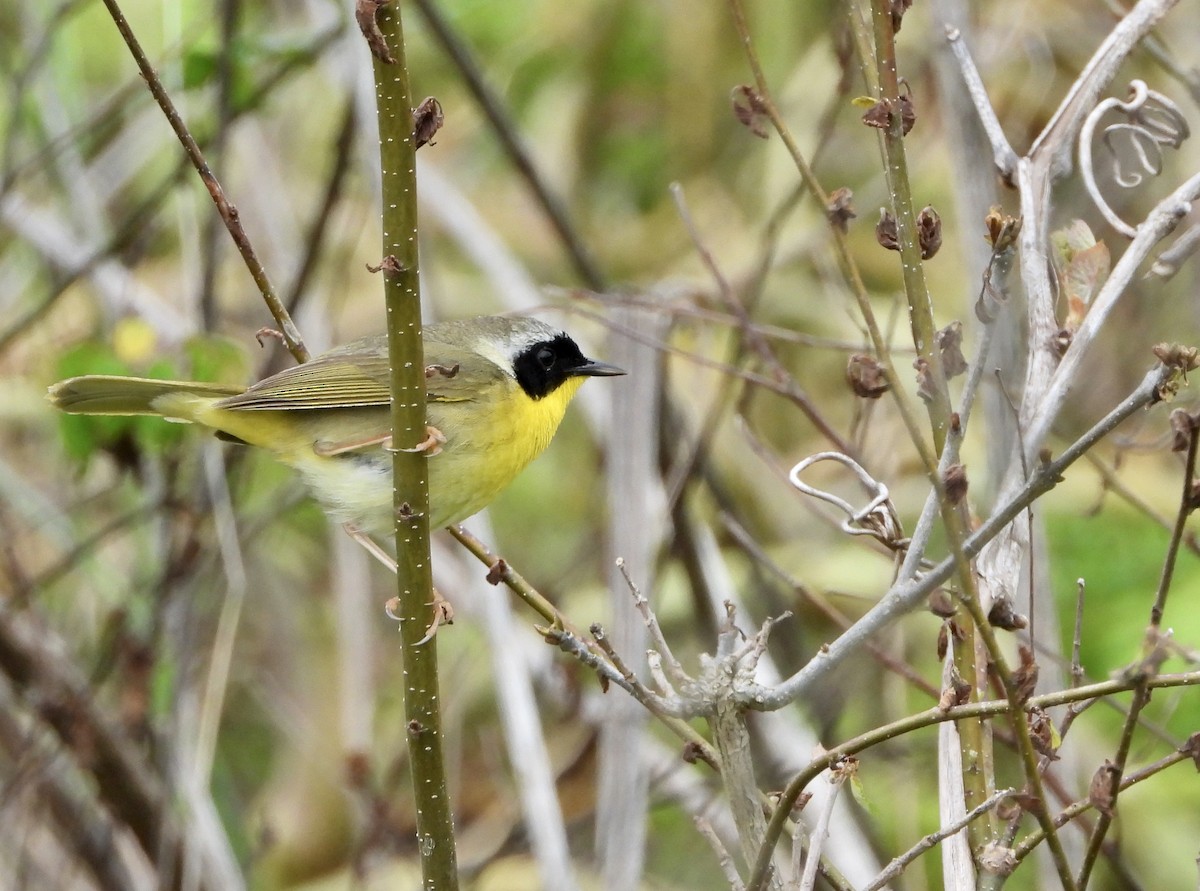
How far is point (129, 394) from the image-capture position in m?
3.22

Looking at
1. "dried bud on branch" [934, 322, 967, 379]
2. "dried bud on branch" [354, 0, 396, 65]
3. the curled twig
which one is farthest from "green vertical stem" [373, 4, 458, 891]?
"dried bud on branch" [934, 322, 967, 379]

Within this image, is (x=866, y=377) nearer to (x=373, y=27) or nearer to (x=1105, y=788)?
(x=1105, y=788)

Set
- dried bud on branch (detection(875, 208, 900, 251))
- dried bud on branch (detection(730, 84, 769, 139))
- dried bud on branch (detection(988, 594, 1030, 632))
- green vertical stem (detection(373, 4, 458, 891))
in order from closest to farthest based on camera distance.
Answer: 1. dried bud on branch (detection(988, 594, 1030, 632))
2. dried bud on branch (detection(875, 208, 900, 251))
3. green vertical stem (detection(373, 4, 458, 891))
4. dried bud on branch (detection(730, 84, 769, 139))

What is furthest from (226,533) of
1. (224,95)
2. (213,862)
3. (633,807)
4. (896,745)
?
(896,745)

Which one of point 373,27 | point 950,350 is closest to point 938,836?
point 950,350

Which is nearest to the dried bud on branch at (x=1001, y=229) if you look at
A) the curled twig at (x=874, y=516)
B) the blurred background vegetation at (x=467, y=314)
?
the curled twig at (x=874, y=516)

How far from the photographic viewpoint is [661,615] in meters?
4.70

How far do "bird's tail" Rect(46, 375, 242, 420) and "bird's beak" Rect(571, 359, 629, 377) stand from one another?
842 mm

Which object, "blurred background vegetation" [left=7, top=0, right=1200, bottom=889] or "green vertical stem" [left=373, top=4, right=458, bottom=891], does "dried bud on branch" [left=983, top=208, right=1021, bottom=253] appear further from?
"blurred background vegetation" [left=7, top=0, right=1200, bottom=889]

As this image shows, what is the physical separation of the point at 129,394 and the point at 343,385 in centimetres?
50

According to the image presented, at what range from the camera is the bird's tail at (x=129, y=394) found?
309cm

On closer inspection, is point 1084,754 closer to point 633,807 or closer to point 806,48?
point 633,807

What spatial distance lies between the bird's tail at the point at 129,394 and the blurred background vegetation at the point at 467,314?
0.42 feet

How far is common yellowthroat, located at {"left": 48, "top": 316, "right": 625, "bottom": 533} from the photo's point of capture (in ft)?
10.2
